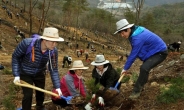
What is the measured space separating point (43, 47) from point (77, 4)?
4871cm

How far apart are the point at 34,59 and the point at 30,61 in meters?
0.08

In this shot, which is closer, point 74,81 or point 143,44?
point 143,44

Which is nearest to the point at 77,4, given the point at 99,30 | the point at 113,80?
the point at 99,30

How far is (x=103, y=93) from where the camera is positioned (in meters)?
4.86

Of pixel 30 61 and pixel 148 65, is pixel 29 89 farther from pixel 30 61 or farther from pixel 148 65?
pixel 148 65

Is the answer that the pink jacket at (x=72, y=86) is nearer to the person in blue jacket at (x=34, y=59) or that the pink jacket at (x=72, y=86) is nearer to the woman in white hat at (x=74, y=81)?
the woman in white hat at (x=74, y=81)

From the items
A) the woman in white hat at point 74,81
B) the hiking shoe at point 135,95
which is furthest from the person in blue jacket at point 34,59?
the hiking shoe at point 135,95

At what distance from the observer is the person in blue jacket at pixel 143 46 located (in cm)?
433

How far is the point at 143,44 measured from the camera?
14.5 feet

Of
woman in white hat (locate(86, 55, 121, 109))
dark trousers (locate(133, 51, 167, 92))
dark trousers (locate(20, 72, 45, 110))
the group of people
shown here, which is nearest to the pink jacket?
the group of people

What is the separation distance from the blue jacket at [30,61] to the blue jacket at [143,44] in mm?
1280

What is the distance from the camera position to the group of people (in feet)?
13.1

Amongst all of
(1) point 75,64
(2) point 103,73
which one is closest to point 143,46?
(2) point 103,73

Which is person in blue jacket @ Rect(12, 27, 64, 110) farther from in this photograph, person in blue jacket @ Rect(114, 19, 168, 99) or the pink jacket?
person in blue jacket @ Rect(114, 19, 168, 99)
